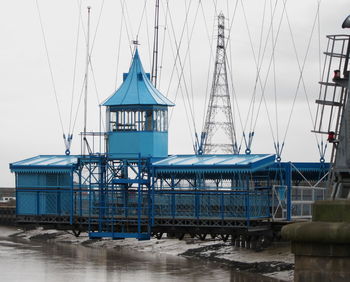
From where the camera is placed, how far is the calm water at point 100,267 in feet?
204

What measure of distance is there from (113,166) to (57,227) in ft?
13.8

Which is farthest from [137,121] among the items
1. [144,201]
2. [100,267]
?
[100,267]

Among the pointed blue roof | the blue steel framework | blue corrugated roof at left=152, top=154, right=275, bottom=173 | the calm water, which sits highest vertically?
the pointed blue roof

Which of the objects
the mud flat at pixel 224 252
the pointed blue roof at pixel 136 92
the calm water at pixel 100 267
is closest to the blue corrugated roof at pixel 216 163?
the pointed blue roof at pixel 136 92

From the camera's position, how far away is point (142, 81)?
5359cm

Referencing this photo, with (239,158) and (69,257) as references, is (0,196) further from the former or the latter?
(239,158)

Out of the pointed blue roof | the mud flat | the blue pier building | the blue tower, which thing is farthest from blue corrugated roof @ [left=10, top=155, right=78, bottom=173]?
the mud flat

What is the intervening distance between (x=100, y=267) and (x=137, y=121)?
2133 centimetres

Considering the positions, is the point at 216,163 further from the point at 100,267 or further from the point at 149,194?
the point at 100,267

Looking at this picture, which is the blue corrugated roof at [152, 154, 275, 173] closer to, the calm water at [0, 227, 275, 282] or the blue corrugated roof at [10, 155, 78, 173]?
the blue corrugated roof at [10, 155, 78, 173]

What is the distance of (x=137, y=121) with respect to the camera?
52031mm

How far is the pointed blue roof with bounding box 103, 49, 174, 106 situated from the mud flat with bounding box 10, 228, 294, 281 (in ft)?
26.8

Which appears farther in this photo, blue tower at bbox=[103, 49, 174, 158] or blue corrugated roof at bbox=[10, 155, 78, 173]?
blue tower at bbox=[103, 49, 174, 158]

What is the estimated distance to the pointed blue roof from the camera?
51.8 m
